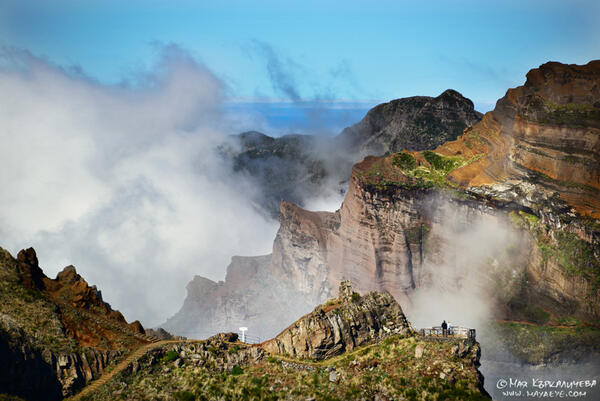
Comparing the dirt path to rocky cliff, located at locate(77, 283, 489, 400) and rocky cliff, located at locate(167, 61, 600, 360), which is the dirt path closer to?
rocky cliff, located at locate(77, 283, 489, 400)

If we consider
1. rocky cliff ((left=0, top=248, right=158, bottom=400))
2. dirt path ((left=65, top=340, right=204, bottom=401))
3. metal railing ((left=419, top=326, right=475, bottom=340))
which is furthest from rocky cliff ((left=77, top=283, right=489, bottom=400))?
rocky cliff ((left=0, top=248, right=158, bottom=400))

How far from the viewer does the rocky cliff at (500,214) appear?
11244cm

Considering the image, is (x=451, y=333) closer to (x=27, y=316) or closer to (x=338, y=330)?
(x=338, y=330)

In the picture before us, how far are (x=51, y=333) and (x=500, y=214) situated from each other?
307 ft

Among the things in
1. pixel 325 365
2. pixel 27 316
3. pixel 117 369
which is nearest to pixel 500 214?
pixel 325 365

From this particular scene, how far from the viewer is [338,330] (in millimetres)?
64812

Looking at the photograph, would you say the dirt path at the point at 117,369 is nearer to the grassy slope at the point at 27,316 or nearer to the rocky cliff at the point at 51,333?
the rocky cliff at the point at 51,333

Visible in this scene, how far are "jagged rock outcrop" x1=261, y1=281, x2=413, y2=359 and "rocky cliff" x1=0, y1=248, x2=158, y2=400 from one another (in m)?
17.7

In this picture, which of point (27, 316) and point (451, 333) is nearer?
point (451, 333)

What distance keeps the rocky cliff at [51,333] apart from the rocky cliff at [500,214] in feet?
268

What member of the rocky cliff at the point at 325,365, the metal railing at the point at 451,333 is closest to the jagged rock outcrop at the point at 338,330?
the rocky cliff at the point at 325,365

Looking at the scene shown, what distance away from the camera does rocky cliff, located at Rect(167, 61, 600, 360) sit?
112m

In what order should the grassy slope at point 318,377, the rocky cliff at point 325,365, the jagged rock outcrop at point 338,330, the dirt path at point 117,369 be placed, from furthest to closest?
the jagged rock outcrop at point 338,330, the dirt path at point 117,369, the rocky cliff at point 325,365, the grassy slope at point 318,377

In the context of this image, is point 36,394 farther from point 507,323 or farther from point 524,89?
point 524,89
